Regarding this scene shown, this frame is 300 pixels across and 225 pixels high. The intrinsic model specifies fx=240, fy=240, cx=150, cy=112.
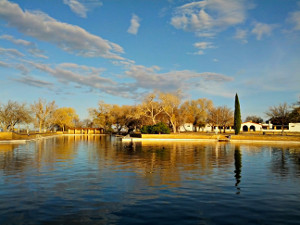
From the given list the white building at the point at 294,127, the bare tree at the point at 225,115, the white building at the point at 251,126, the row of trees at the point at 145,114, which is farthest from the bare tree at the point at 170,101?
the white building at the point at 294,127

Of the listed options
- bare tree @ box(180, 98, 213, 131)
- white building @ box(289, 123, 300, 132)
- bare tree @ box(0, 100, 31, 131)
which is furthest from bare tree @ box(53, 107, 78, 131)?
white building @ box(289, 123, 300, 132)

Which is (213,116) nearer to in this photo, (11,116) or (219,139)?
(219,139)

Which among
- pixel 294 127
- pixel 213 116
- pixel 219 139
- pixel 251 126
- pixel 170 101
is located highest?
pixel 170 101

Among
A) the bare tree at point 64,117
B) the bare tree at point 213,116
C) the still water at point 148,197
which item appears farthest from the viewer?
the bare tree at point 64,117

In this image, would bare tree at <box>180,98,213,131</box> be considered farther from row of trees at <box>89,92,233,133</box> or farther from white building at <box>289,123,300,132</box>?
white building at <box>289,123,300,132</box>

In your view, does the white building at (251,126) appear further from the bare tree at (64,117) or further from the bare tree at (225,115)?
the bare tree at (64,117)

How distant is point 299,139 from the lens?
4416 cm

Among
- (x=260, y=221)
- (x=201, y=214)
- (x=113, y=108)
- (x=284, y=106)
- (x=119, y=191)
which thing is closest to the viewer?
(x=260, y=221)

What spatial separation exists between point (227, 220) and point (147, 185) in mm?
5104

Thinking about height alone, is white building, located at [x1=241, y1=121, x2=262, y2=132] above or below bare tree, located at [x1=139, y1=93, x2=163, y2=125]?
below

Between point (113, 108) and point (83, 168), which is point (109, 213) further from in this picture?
point (113, 108)

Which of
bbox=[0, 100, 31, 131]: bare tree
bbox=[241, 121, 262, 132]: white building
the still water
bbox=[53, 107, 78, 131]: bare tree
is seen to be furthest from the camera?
bbox=[53, 107, 78, 131]: bare tree

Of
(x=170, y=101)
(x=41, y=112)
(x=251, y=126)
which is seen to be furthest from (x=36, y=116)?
(x=251, y=126)

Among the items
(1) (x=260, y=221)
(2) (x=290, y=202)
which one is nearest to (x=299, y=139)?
(2) (x=290, y=202)
